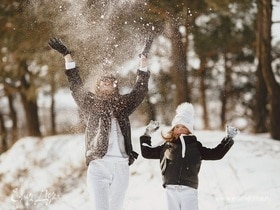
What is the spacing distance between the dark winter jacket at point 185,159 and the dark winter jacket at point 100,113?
1.12 ft

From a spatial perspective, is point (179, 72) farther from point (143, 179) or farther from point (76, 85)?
point (76, 85)

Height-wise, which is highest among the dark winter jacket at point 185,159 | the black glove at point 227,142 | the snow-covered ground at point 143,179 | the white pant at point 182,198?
the black glove at point 227,142

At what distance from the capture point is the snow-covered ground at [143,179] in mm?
5668

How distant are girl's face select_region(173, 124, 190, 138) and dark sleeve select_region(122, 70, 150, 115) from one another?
0.45 meters

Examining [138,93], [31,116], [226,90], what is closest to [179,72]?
[31,116]

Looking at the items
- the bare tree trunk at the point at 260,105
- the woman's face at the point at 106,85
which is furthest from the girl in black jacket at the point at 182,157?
the bare tree trunk at the point at 260,105

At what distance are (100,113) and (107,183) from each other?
55 cm

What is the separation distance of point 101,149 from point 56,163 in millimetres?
3956

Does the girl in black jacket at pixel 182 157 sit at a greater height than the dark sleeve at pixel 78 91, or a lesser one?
lesser

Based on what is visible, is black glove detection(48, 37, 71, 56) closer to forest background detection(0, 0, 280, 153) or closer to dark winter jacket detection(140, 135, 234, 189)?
dark winter jacket detection(140, 135, 234, 189)

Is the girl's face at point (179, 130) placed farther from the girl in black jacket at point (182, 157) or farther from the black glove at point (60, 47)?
the black glove at point (60, 47)

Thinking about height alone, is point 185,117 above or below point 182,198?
above

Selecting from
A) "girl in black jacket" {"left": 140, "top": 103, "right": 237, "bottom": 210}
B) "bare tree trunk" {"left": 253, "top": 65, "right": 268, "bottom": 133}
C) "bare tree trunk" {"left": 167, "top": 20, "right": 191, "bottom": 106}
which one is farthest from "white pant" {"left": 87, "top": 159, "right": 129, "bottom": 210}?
"bare tree trunk" {"left": 253, "top": 65, "right": 268, "bottom": 133}

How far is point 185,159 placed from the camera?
3873 millimetres
